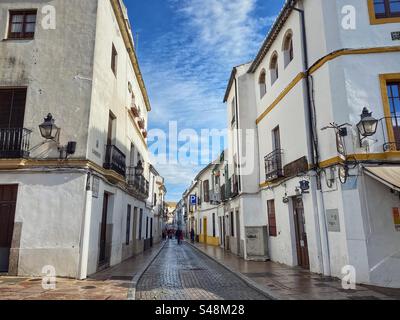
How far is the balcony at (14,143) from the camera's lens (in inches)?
358

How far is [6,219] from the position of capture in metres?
9.27

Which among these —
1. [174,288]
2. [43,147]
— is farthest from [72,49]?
[174,288]

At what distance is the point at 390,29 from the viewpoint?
9.09m

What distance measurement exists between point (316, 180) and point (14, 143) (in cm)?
925

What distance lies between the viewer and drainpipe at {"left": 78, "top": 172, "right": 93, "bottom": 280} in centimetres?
886

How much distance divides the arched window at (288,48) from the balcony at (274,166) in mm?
3573

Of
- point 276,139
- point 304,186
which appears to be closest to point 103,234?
point 304,186

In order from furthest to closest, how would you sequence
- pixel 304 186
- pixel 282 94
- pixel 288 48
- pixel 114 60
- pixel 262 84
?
pixel 262 84 < pixel 114 60 < pixel 288 48 < pixel 282 94 < pixel 304 186

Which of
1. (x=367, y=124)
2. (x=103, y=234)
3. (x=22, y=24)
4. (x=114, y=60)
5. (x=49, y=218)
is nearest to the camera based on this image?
(x=367, y=124)

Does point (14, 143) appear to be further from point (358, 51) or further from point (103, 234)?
point (358, 51)

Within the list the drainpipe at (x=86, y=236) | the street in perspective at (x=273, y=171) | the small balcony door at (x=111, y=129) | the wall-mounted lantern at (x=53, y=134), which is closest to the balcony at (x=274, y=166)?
the street in perspective at (x=273, y=171)
